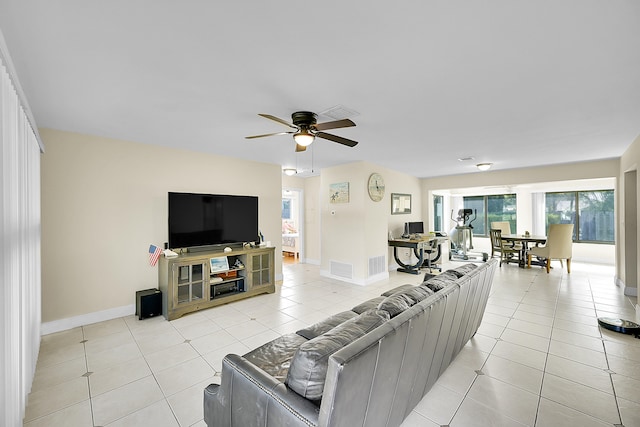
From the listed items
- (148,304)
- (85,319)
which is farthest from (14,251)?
(85,319)

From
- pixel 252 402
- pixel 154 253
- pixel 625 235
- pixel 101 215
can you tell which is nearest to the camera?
pixel 252 402

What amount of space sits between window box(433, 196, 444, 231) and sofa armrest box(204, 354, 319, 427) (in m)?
8.09

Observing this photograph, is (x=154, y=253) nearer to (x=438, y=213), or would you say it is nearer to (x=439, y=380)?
(x=439, y=380)

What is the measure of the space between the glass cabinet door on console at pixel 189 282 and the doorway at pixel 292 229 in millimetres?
3822

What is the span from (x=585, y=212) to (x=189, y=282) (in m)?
10.5

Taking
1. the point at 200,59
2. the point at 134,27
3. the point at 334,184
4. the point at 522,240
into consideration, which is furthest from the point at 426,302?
the point at 522,240

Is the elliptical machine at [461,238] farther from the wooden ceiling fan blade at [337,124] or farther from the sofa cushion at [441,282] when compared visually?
the wooden ceiling fan blade at [337,124]

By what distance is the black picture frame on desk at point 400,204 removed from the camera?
6.40 meters

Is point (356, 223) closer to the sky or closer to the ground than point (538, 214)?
closer to the ground

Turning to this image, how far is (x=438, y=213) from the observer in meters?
8.96

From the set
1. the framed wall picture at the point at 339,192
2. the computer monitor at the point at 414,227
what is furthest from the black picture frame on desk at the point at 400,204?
the framed wall picture at the point at 339,192

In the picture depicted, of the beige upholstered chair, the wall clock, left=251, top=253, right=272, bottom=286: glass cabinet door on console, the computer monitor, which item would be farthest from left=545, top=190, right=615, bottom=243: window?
left=251, top=253, right=272, bottom=286: glass cabinet door on console

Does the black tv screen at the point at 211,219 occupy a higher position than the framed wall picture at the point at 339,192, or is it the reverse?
the framed wall picture at the point at 339,192

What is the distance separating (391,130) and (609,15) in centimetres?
202
